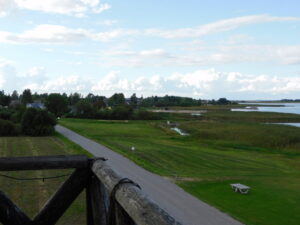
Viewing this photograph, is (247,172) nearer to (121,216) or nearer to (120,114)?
(121,216)

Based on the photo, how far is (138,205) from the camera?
6.15ft

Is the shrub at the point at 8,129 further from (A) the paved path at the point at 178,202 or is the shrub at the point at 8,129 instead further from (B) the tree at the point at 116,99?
(B) the tree at the point at 116,99

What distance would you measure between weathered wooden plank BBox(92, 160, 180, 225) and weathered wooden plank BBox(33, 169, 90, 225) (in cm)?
63

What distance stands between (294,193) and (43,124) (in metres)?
45.2

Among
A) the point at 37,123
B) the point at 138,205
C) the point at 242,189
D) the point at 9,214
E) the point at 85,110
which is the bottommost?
the point at 242,189

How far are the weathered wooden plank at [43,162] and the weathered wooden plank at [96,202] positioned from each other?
7.1 inches

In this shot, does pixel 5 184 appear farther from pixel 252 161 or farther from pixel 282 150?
pixel 282 150

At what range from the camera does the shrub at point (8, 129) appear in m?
55.1

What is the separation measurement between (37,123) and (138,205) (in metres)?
57.9

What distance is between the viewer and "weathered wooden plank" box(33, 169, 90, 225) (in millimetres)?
3037

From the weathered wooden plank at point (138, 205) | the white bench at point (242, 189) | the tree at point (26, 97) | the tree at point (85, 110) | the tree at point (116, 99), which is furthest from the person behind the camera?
the tree at point (116, 99)

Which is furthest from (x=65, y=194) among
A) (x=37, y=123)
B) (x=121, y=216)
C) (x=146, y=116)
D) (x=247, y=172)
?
(x=146, y=116)

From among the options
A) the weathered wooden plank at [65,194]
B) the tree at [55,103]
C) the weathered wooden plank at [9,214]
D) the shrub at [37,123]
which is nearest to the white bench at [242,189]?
the weathered wooden plank at [65,194]

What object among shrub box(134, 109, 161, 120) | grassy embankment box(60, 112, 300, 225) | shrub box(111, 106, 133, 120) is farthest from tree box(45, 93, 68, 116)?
grassy embankment box(60, 112, 300, 225)
